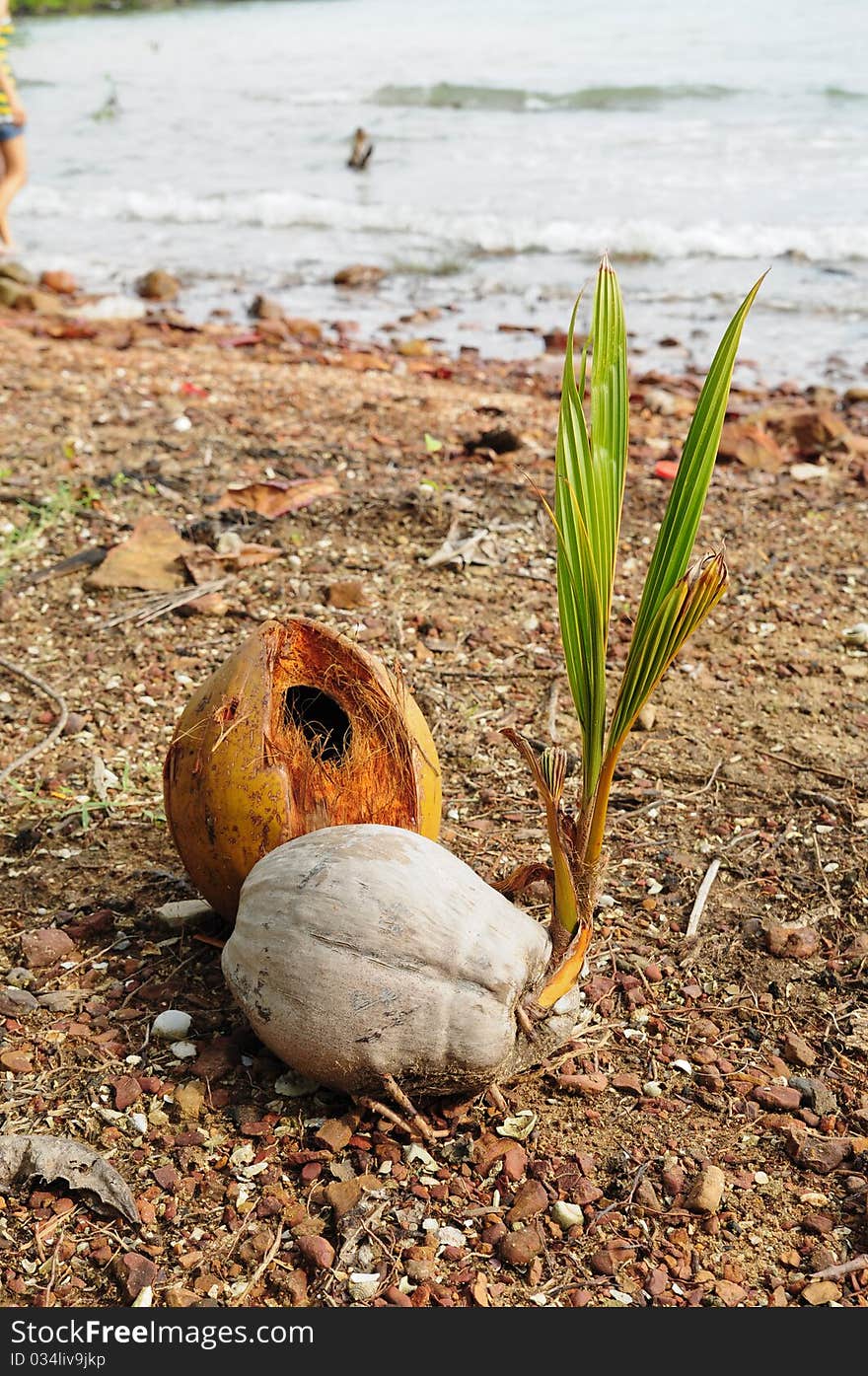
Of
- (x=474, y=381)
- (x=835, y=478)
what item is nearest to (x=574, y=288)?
(x=474, y=381)

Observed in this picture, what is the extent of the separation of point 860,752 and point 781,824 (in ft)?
1.46

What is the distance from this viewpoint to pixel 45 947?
244cm

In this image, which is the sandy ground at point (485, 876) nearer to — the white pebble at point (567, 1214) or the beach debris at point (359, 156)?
the white pebble at point (567, 1214)

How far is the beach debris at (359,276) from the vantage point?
995 cm

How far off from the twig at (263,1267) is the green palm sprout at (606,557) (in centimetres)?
55

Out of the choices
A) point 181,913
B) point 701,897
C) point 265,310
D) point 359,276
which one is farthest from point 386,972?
point 359,276

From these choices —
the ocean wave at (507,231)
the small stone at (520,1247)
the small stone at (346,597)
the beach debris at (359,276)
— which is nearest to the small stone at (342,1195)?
the small stone at (520,1247)

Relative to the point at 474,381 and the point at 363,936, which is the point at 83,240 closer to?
the point at 474,381

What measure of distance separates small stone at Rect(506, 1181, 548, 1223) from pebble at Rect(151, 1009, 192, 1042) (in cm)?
68

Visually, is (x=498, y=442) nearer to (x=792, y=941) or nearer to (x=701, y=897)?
(x=701, y=897)

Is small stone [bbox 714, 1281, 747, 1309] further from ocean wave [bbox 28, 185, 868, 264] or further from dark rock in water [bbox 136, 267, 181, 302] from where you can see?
ocean wave [bbox 28, 185, 868, 264]

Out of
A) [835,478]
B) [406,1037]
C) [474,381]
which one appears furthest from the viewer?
[474,381]

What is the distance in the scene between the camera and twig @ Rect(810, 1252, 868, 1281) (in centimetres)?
184

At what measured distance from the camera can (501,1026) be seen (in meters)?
1.93
